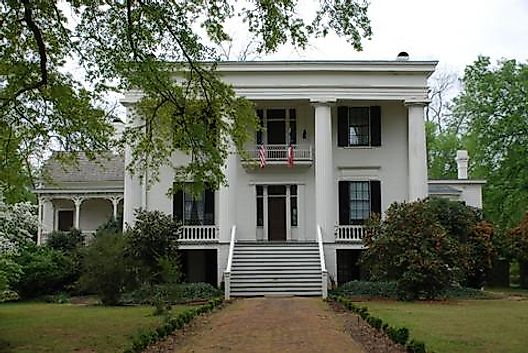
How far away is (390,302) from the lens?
22766mm

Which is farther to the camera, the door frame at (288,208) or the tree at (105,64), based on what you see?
the door frame at (288,208)

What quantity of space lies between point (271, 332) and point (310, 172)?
635 inches

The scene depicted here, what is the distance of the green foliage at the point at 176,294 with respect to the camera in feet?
76.6

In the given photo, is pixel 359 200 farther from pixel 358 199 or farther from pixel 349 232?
pixel 349 232

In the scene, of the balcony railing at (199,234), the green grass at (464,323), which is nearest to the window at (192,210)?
the balcony railing at (199,234)

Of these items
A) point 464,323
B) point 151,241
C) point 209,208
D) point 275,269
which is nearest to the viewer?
point 464,323

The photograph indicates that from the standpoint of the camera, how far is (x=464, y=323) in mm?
16109

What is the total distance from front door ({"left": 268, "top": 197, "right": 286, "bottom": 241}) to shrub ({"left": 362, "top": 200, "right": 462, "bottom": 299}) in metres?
6.62

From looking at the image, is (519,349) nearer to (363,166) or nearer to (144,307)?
(144,307)

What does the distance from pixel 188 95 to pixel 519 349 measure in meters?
8.46

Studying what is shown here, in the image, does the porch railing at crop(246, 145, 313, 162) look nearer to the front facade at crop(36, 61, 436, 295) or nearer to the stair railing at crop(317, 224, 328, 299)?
the front facade at crop(36, 61, 436, 295)

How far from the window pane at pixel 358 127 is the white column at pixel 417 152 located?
2.10m

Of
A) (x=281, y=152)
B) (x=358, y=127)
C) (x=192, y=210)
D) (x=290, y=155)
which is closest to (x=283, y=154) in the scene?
(x=281, y=152)

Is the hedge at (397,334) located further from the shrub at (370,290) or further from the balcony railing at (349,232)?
the balcony railing at (349,232)
